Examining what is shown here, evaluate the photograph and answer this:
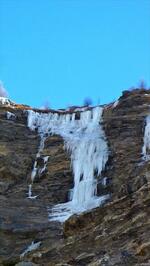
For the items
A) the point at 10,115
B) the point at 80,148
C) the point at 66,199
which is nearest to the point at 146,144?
the point at 80,148

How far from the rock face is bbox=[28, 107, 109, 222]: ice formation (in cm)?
45

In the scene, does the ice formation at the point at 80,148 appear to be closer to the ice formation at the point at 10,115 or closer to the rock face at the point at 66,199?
the rock face at the point at 66,199

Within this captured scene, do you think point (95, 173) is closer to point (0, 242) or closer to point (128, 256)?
point (0, 242)

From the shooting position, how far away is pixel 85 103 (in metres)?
44.6

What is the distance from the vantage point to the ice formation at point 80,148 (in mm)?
28969

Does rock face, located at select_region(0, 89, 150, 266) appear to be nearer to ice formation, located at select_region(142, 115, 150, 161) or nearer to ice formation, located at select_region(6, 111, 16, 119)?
ice formation, located at select_region(6, 111, 16, 119)

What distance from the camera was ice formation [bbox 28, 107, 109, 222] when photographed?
28969 mm

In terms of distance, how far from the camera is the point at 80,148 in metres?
32.8

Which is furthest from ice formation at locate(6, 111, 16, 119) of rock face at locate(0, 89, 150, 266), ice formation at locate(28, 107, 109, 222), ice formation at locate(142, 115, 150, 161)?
ice formation at locate(142, 115, 150, 161)

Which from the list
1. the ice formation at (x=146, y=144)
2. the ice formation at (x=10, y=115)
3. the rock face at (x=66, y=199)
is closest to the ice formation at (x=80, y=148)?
the rock face at (x=66, y=199)

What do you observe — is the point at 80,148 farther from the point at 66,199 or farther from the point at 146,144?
the point at 146,144

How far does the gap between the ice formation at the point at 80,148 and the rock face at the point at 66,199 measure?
17.6 inches

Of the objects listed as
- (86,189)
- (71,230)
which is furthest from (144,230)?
(86,189)

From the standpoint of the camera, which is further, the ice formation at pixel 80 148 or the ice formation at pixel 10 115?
the ice formation at pixel 10 115
